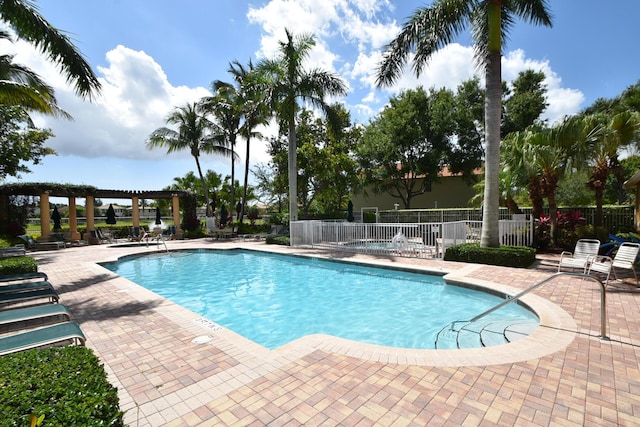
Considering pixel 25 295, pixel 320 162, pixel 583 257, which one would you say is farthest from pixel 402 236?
pixel 25 295

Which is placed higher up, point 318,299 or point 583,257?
point 583,257

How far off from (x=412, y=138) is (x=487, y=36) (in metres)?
14.9

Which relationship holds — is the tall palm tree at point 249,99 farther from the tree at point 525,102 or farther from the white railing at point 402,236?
the tree at point 525,102

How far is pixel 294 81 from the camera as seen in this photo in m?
15.2

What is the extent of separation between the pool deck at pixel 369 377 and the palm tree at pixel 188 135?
1995 centimetres

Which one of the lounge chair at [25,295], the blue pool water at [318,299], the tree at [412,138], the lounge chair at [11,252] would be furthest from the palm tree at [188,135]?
the lounge chair at [25,295]

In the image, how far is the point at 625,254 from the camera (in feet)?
22.6

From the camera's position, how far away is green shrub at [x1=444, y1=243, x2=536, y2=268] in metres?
9.20

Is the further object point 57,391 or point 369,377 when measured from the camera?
point 369,377

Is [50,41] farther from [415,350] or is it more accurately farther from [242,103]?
[415,350]

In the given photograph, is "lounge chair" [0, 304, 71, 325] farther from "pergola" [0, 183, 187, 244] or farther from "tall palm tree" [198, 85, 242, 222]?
"tall palm tree" [198, 85, 242, 222]

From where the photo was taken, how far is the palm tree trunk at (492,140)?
32.2 feet

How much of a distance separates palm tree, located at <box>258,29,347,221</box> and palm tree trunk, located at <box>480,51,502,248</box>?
736cm

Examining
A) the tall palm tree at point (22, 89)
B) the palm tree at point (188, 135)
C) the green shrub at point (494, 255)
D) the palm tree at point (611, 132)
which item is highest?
the palm tree at point (188, 135)
